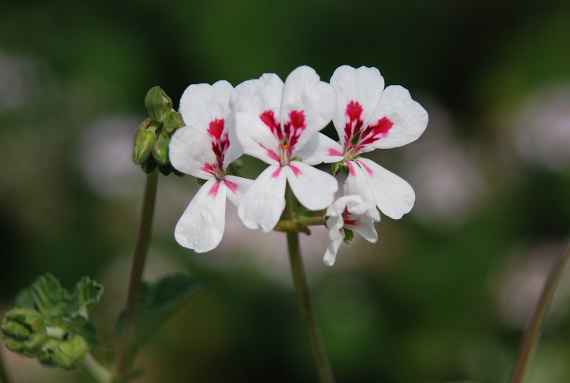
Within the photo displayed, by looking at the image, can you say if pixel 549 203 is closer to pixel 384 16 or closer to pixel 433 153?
pixel 433 153

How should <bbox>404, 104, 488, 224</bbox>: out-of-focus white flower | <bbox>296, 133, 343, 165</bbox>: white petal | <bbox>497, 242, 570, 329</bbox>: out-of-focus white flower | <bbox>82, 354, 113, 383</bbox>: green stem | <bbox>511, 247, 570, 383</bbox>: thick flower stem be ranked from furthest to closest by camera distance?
<bbox>404, 104, 488, 224</bbox>: out-of-focus white flower < <bbox>497, 242, 570, 329</bbox>: out-of-focus white flower < <bbox>82, 354, 113, 383</bbox>: green stem < <bbox>511, 247, 570, 383</bbox>: thick flower stem < <bbox>296, 133, 343, 165</bbox>: white petal

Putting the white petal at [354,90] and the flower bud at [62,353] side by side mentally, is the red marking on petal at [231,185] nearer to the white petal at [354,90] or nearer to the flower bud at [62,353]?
the white petal at [354,90]

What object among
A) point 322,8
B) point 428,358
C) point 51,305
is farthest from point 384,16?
point 51,305

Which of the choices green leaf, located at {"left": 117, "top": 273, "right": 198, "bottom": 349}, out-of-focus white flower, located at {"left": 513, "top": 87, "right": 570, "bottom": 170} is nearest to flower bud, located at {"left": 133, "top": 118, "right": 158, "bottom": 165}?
green leaf, located at {"left": 117, "top": 273, "right": 198, "bottom": 349}

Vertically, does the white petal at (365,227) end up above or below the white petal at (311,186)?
below

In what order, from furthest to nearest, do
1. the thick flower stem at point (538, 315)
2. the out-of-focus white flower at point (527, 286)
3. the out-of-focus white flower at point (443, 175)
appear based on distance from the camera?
the out-of-focus white flower at point (443, 175), the out-of-focus white flower at point (527, 286), the thick flower stem at point (538, 315)

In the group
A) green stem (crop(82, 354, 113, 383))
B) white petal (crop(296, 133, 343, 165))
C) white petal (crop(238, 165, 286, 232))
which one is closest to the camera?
white petal (crop(238, 165, 286, 232))

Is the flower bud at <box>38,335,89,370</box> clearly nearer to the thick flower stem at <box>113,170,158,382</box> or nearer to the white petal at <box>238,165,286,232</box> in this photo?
the thick flower stem at <box>113,170,158,382</box>

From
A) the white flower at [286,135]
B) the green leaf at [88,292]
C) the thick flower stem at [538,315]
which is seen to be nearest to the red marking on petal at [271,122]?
the white flower at [286,135]
